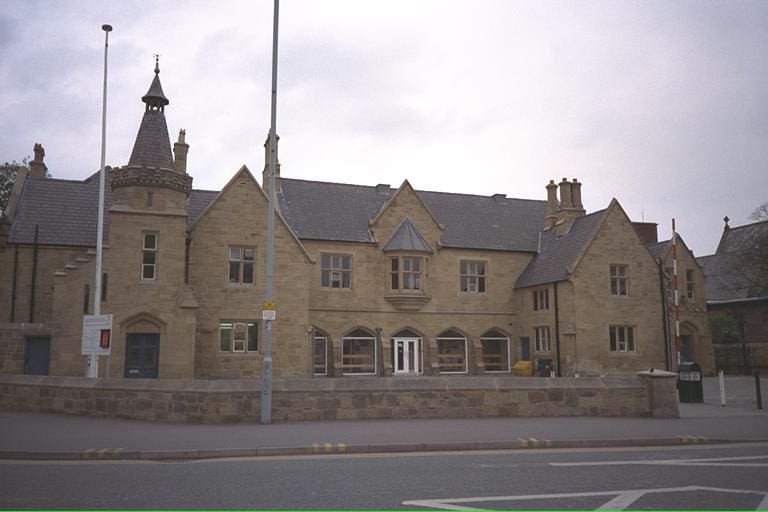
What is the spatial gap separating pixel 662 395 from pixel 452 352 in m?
18.9

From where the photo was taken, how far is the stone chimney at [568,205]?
37.5 m

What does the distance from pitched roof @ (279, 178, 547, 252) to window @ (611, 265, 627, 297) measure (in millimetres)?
5417

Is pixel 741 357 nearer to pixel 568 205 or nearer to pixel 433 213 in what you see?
pixel 568 205

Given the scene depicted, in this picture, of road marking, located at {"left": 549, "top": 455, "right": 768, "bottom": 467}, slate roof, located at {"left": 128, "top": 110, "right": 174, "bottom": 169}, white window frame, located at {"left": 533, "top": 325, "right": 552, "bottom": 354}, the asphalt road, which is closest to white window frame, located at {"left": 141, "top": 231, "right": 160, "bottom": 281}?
slate roof, located at {"left": 128, "top": 110, "right": 174, "bottom": 169}

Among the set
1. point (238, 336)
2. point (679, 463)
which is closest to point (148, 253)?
point (238, 336)

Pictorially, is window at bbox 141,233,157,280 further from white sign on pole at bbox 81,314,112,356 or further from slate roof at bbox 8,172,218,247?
white sign on pole at bbox 81,314,112,356

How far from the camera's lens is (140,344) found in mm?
25406

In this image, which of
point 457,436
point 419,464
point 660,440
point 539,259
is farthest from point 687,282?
point 419,464

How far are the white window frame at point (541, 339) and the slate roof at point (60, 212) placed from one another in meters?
19.4

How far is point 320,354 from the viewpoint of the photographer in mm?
32656

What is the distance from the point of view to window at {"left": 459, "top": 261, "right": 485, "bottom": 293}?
120 feet

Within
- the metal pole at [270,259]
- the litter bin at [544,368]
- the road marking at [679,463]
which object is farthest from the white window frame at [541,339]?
the road marking at [679,463]

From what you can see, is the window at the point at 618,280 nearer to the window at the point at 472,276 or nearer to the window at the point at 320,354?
the window at the point at 472,276

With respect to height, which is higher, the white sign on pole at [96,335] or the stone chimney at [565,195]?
the stone chimney at [565,195]
